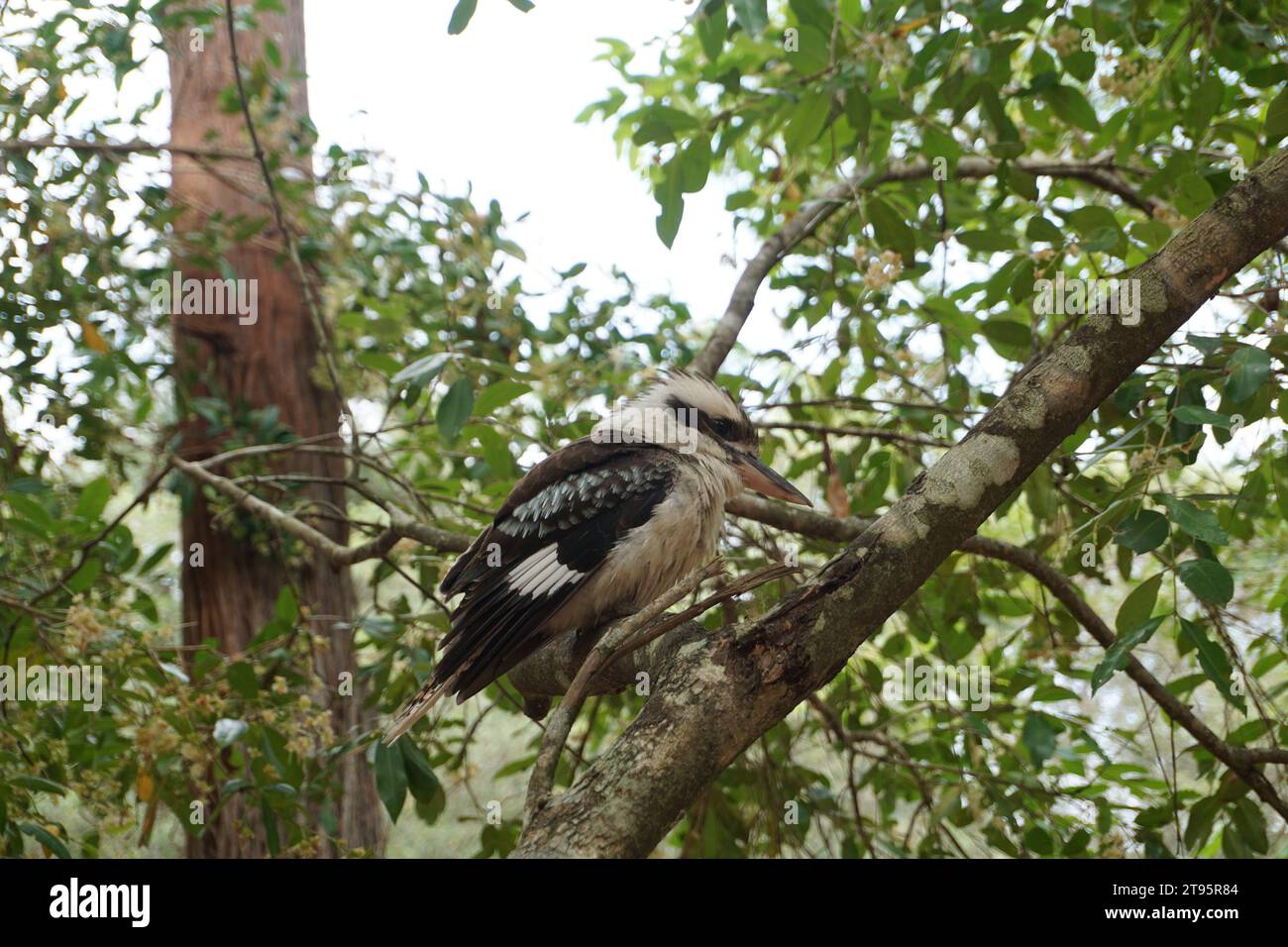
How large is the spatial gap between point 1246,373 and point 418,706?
136cm

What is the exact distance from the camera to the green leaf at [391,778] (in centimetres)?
178

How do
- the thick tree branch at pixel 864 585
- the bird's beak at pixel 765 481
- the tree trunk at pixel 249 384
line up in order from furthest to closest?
1. the tree trunk at pixel 249 384
2. the bird's beak at pixel 765 481
3. the thick tree branch at pixel 864 585

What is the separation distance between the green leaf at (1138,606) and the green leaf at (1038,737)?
583 mm

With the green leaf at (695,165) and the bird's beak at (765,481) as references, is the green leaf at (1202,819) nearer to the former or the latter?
the bird's beak at (765,481)

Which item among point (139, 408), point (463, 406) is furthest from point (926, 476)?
point (139, 408)

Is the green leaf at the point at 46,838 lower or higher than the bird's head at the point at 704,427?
lower

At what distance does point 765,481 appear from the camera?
2.19m

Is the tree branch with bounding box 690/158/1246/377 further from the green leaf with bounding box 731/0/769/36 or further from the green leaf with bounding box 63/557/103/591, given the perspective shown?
the green leaf with bounding box 63/557/103/591

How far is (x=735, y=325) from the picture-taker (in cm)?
250

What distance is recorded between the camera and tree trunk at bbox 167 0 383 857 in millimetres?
3266

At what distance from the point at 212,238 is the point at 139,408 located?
1.79ft

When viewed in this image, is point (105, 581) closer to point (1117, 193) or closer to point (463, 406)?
point (463, 406)

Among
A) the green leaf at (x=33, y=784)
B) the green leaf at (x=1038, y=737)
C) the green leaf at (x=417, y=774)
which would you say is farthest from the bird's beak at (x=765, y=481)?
the green leaf at (x=33, y=784)
